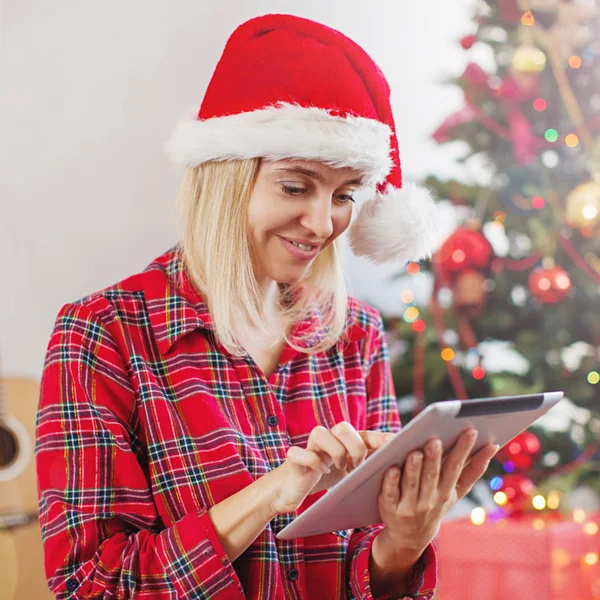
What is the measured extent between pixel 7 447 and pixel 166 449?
607 millimetres

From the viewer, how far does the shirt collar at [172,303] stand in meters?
1.18

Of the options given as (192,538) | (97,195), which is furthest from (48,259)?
(192,538)

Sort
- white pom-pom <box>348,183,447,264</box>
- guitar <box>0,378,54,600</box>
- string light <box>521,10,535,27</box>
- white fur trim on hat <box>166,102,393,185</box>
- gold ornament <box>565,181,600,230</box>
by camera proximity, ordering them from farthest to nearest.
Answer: string light <box>521,10,535,27</box>
gold ornament <box>565,181,600,230</box>
guitar <box>0,378,54,600</box>
white pom-pom <box>348,183,447,264</box>
white fur trim on hat <box>166,102,393,185</box>

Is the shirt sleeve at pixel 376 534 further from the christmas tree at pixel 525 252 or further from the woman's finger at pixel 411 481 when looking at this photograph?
the christmas tree at pixel 525 252

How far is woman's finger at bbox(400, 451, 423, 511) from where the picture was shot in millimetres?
899

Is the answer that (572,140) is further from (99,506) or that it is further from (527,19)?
(99,506)

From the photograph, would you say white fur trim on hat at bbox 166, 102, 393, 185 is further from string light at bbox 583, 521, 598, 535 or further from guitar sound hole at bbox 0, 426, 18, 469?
string light at bbox 583, 521, 598, 535

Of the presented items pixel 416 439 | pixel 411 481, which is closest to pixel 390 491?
pixel 411 481

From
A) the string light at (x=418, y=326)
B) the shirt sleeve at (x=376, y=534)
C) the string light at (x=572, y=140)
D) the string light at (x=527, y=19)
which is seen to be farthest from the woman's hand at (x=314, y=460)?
the string light at (x=527, y=19)

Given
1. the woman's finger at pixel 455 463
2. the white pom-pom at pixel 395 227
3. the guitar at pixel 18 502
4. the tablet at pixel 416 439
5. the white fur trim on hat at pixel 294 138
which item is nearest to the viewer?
the tablet at pixel 416 439

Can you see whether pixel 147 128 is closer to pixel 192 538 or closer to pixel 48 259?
pixel 48 259

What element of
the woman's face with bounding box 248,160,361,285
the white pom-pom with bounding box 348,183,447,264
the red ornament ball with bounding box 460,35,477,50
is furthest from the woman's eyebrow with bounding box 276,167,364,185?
the red ornament ball with bounding box 460,35,477,50

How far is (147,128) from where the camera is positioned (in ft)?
5.67

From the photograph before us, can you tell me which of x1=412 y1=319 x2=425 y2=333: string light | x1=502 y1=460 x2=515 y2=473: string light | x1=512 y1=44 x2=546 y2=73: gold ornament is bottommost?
x1=502 y1=460 x2=515 y2=473: string light
